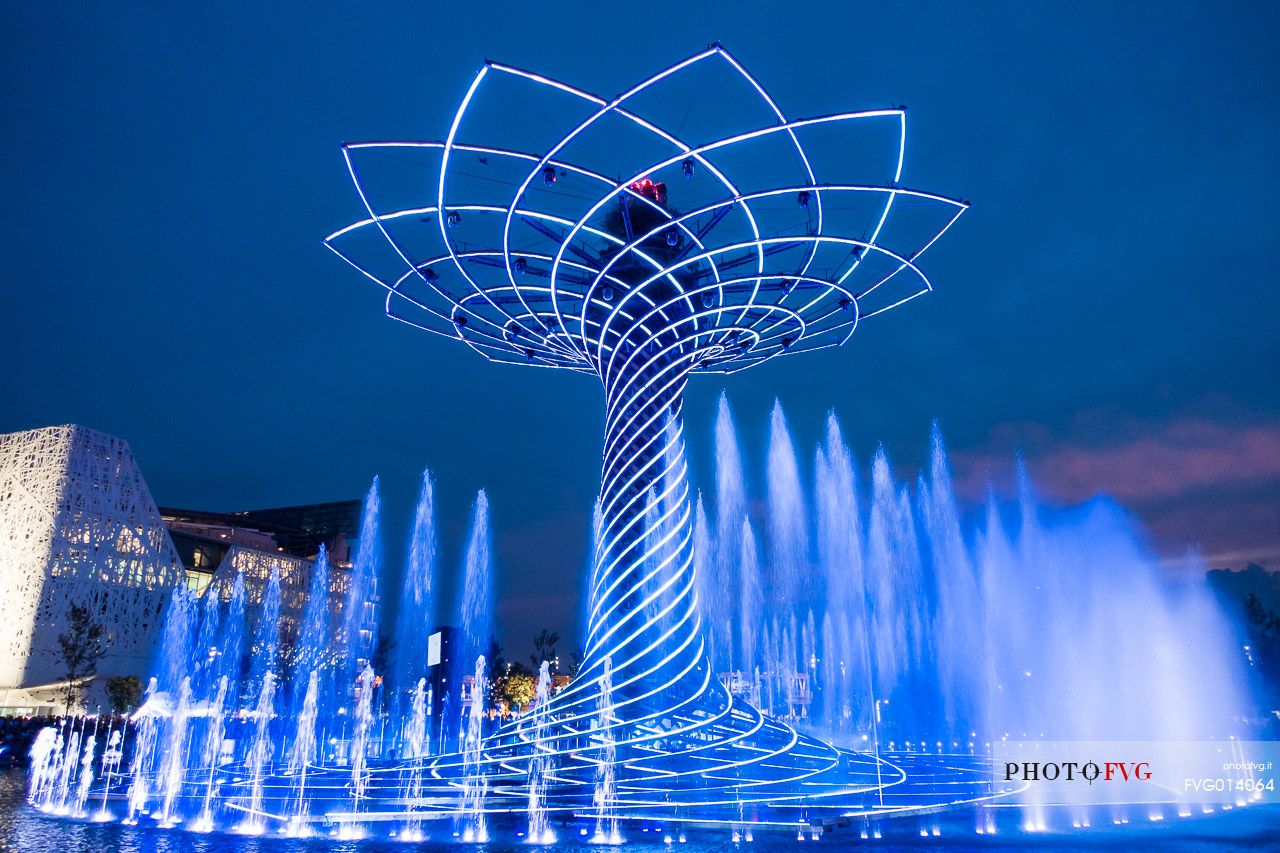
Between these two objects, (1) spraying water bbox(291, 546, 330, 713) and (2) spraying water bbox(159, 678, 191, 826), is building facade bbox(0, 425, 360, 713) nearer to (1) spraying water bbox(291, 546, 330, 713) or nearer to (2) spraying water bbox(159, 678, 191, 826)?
(2) spraying water bbox(159, 678, 191, 826)

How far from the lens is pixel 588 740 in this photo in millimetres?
23828

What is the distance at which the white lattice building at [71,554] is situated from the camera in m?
59.8

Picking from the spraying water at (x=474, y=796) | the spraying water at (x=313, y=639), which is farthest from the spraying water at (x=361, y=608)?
the spraying water at (x=474, y=796)

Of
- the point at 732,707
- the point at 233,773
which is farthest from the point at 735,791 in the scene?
the point at 233,773

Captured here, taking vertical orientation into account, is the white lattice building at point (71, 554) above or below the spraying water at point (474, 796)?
above

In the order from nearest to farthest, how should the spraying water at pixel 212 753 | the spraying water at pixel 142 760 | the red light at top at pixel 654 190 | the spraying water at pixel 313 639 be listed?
the spraying water at pixel 212 753
the spraying water at pixel 142 760
the red light at top at pixel 654 190
the spraying water at pixel 313 639

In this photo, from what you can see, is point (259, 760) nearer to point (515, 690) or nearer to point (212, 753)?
point (212, 753)

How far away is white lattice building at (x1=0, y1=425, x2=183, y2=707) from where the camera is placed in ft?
196

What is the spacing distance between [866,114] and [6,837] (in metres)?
22.1

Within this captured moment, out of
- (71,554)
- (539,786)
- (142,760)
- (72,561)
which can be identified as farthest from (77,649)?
(539,786)

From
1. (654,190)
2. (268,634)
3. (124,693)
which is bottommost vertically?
(124,693)

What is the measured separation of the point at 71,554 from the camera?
63469 mm

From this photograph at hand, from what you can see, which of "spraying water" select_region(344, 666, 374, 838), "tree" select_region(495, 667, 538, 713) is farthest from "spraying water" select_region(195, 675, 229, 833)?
"tree" select_region(495, 667, 538, 713)

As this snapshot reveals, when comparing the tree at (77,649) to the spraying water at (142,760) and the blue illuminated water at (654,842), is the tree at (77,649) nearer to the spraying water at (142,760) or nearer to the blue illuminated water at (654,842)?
the spraying water at (142,760)
